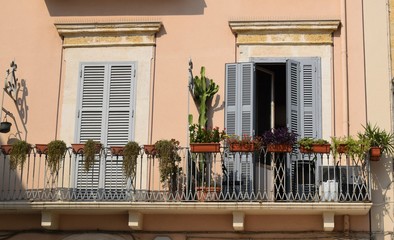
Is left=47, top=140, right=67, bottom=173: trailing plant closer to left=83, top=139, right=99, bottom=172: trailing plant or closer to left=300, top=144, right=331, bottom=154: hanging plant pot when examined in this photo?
left=83, top=139, right=99, bottom=172: trailing plant

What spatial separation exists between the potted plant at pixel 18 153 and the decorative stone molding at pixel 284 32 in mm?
3744

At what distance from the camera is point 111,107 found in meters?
13.0

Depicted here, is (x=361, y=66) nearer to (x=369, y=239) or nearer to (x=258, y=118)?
(x=258, y=118)

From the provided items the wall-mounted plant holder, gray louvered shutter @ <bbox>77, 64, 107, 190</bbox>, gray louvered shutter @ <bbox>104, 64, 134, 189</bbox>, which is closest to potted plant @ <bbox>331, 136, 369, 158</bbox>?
gray louvered shutter @ <bbox>104, 64, 134, 189</bbox>

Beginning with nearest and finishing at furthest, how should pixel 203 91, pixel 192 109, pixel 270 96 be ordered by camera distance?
pixel 203 91 → pixel 192 109 → pixel 270 96

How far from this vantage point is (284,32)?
12961mm

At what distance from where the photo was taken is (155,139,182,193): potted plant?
39.3 ft

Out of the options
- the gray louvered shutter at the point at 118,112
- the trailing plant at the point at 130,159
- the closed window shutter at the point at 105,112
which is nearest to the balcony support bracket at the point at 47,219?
the closed window shutter at the point at 105,112

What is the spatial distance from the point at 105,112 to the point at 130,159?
1.25 meters

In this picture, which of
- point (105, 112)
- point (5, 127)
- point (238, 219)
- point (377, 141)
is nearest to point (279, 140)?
point (238, 219)

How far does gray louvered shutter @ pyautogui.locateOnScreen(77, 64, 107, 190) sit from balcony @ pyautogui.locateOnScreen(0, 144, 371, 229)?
0.10 feet

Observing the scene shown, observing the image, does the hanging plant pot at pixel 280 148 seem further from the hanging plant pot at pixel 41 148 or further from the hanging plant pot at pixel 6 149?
the hanging plant pot at pixel 6 149

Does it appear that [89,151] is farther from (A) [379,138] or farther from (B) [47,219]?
(A) [379,138]

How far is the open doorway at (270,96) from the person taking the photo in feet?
42.5
